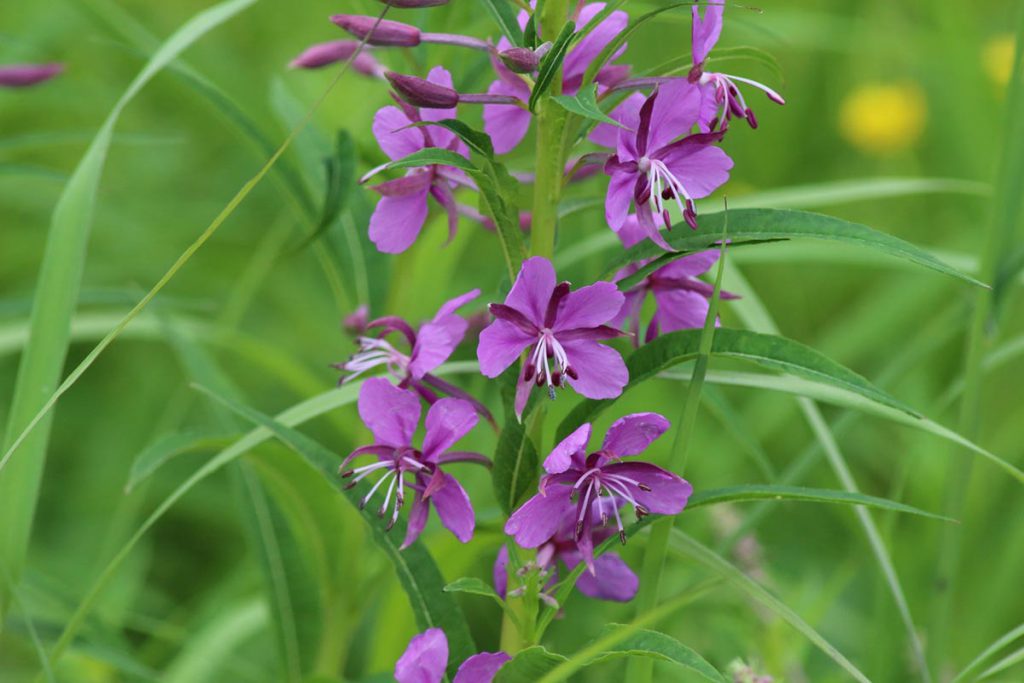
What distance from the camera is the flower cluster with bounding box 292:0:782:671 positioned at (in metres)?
1.10

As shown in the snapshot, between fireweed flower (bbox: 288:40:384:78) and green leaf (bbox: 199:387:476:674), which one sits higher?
fireweed flower (bbox: 288:40:384:78)

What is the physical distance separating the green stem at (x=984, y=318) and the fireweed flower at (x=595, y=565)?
59 centimetres

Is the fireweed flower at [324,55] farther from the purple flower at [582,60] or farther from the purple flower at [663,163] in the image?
the purple flower at [663,163]

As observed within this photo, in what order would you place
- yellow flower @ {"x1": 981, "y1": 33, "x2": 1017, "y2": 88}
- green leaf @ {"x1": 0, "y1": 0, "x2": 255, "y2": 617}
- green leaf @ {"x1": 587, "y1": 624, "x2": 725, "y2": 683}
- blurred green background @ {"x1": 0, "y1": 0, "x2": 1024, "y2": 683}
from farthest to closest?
yellow flower @ {"x1": 981, "y1": 33, "x2": 1017, "y2": 88}, blurred green background @ {"x1": 0, "y1": 0, "x2": 1024, "y2": 683}, green leaf @ {"x1": 0, "y1": 0, "x2": 255, "y2": 617}, green leaf @ {"x1": 587, "y1": 624, "x2": 725, "y2": 683}

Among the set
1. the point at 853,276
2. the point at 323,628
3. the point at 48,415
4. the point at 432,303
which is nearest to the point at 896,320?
the point at 853,276

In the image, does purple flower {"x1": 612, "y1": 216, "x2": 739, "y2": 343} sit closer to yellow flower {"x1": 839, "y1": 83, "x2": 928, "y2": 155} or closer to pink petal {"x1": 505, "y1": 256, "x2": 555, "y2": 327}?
pink petal {"x1": 505, "y1": 256, "x2": 555, "y2": 327}

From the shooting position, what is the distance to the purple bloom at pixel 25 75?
6.03 feet

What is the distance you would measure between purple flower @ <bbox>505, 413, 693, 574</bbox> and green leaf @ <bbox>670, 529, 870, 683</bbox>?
0.55ft

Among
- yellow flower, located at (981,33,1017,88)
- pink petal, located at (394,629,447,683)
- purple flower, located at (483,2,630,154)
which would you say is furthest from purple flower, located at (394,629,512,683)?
yellow flower, located at (981,33,1017,88)

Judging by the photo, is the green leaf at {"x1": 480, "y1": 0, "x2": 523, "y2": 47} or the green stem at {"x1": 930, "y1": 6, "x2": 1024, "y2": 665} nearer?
the green leaf at {"x1": 480, "y1": 0, "x2": 523, "y2": 47}

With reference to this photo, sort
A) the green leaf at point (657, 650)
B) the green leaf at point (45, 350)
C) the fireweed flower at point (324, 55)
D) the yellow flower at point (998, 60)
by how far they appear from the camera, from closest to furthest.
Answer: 1. the green leaf at point (657, 650)
2. the green leaf at point (45, 350)
3. the fireweed flower at point (324, 55)
4. the yellow flower at point (998, 60)

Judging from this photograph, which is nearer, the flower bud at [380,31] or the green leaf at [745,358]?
the green leaf at [745,358]

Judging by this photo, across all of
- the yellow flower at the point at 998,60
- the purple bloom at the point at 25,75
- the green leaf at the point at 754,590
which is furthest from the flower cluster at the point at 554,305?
the yellow flower at the point at 998,60

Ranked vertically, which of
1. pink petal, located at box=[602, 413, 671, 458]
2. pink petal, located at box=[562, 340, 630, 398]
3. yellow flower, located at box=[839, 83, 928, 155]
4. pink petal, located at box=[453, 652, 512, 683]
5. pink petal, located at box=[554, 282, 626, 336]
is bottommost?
pink petal, located at box=[453, 652, 512, 683]
